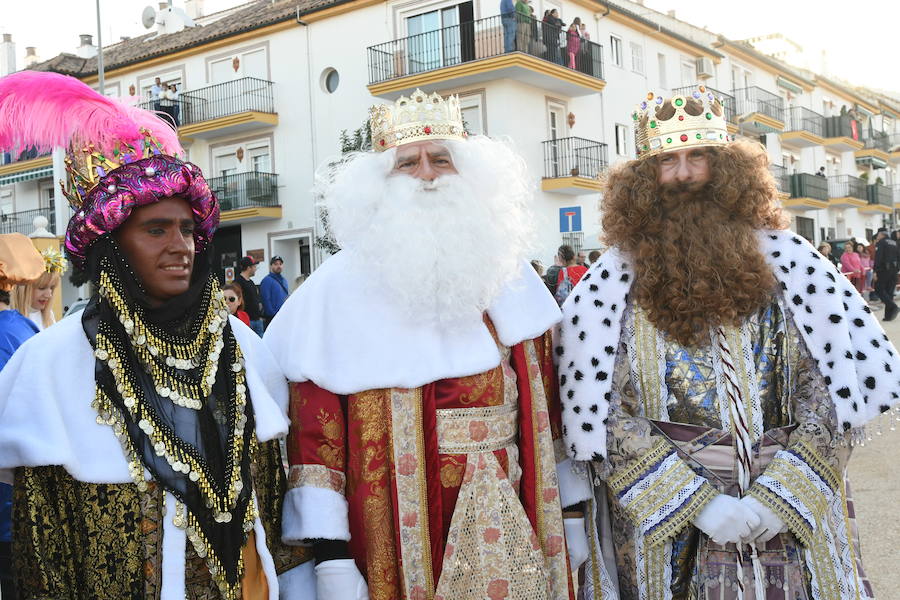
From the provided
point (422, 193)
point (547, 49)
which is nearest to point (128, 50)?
point (547, 49)

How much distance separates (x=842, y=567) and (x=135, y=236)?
2568 millimetres

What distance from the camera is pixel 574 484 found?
307 cm

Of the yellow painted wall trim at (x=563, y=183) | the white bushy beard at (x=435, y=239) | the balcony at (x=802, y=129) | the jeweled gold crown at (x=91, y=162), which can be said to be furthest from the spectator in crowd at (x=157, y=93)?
the balcony at (x=802, y=129)

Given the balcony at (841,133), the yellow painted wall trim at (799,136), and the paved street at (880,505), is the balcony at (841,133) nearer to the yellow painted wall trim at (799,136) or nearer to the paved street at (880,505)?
the yellow painted wall trim at (799,136)

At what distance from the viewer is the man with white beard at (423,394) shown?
2768 millimetres

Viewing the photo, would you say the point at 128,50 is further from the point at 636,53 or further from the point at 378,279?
the point at 378,279

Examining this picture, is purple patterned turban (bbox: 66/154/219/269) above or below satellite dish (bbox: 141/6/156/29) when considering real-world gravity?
below

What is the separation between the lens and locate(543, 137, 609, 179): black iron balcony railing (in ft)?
68.3

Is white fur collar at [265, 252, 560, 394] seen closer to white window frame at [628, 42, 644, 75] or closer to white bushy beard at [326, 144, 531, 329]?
white bushy beard at [326, 144, 531, 329]

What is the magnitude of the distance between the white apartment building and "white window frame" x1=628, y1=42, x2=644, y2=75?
0.15ft

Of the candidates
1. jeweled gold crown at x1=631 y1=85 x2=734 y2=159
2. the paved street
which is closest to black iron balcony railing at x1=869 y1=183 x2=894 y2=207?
the paved street

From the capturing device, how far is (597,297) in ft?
9.97

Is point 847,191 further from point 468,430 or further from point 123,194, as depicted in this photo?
point 123,194

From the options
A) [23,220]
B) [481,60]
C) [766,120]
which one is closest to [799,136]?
[766,120]
